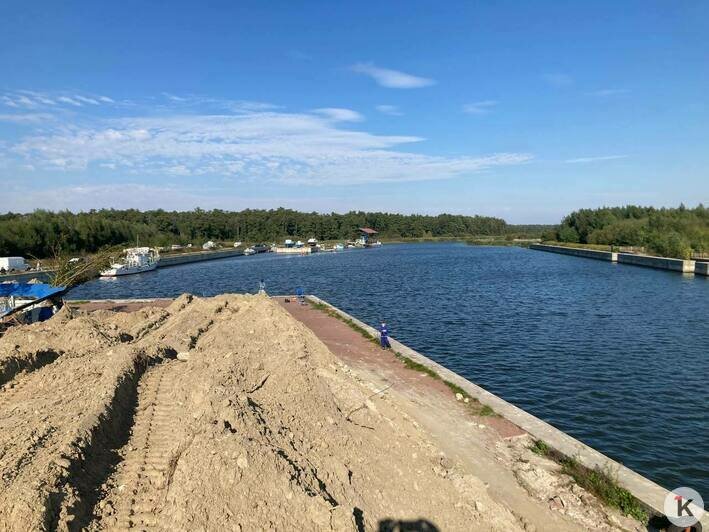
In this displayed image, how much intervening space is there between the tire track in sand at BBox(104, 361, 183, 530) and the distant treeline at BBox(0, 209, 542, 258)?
42080 millimetres

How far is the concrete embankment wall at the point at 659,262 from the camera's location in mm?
49584

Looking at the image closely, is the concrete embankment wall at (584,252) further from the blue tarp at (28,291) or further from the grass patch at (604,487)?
the blue tarp at (28,291)

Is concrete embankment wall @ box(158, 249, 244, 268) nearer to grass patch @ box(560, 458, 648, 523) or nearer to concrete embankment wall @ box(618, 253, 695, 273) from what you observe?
concrete embankment wall @ box(618, 253, 695, 273)

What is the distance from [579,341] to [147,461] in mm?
18952

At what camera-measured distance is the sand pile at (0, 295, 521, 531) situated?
5.72 m

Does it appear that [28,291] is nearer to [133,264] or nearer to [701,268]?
[133,264]

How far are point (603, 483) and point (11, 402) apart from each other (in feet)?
38.5

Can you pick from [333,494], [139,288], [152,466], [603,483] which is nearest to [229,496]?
[333,494]

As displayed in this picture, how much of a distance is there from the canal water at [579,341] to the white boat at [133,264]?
798cm

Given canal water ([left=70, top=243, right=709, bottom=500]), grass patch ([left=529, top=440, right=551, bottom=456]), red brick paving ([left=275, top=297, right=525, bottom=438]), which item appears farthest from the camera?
canal water ([left=70, top=243, right=709, bottom=500])

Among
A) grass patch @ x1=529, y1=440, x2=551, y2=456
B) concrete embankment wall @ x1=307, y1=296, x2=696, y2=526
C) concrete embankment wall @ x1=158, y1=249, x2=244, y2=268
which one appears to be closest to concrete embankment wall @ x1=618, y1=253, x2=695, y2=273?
concrete embankment wall @ x1=307, y1=296, x2=696, y2=526

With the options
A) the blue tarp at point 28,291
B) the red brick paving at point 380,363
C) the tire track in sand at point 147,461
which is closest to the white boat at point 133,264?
the blue tarp at point 28,291

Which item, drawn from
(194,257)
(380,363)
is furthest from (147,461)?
(194,257)

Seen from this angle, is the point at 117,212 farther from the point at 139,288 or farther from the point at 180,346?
the point at 180,346
